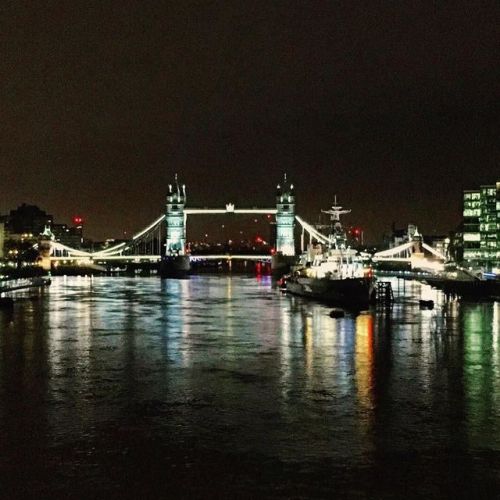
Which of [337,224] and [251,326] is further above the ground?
[337,224]

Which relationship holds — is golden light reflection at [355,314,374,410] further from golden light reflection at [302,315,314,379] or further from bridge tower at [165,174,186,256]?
bridge tower at [165,174,186,256]

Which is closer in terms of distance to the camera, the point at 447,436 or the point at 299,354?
the point at 447,436

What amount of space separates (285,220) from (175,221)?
66.8ft

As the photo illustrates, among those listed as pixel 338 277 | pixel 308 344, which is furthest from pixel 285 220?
pixel 308 344

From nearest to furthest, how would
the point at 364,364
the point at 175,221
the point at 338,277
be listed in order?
1. the point at 364,364
2. the point at 338,277
3. the point at 175,221

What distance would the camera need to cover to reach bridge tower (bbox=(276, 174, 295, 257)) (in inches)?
5669

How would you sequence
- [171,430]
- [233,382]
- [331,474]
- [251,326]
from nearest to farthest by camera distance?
[331,474]
[171,430]
[233,382]
[251,326]

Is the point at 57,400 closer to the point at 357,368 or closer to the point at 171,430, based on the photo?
the point at 171,430

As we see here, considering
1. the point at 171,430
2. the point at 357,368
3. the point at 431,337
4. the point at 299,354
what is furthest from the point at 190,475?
the point at 431,337

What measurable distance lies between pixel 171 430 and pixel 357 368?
9.42 metres

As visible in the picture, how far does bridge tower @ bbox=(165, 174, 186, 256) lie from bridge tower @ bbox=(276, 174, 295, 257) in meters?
17.4

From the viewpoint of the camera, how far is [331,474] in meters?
12.5

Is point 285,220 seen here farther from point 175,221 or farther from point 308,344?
point 308,344

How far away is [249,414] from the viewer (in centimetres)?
1691
